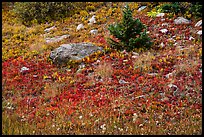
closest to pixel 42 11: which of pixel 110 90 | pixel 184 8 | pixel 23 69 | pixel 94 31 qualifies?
pixel 94 31

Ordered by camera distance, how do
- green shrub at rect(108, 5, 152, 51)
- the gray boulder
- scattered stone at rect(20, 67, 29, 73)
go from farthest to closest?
green shrub at rect(108, 5, 152, 51)
the gray boulder
scattered stone at rect(20, 67, 29, 73)

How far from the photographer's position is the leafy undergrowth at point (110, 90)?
7.21 metres

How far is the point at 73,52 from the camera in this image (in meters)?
12.8

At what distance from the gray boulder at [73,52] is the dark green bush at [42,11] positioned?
23.7 feet

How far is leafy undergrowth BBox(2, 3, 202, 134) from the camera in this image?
7.21m

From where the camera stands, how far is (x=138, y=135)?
6.52 meters

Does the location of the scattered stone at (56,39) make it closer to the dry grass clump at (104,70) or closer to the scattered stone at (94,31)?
the scattered stone at (94,31)

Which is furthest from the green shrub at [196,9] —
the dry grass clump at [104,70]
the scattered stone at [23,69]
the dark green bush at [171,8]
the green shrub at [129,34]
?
the scattered stone at [23,69]

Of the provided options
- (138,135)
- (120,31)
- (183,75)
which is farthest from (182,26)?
(138,135)

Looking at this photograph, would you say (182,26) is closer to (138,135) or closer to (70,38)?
(70,38)

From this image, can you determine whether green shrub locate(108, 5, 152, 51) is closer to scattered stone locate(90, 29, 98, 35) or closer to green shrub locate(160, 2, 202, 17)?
scattered stone locate(90, 29, 98, 35)

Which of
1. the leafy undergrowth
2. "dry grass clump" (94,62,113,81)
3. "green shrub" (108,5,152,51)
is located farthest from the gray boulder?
"dry grass clump" (94,62,113,81)

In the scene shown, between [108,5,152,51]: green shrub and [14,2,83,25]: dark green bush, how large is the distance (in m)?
7.81

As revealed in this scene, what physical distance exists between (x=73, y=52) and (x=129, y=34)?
2536mm
